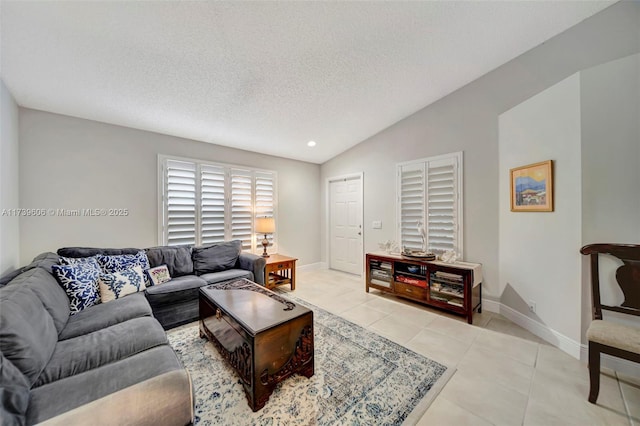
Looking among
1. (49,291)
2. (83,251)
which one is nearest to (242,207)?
(83,251)

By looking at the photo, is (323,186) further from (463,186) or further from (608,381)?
(608,381)

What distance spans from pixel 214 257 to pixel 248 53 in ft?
8.62

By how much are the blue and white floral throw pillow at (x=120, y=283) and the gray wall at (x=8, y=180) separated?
0.80 metres

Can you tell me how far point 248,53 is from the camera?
2.19m

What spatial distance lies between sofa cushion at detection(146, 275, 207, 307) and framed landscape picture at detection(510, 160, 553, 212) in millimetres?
3846

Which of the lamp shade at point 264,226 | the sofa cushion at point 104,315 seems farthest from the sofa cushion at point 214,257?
the sofa cushion at point 104,315

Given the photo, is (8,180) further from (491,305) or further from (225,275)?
(491,305)

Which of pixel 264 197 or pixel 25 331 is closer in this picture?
pixel 25 331

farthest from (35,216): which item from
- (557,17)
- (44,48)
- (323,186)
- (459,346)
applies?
(557,17)

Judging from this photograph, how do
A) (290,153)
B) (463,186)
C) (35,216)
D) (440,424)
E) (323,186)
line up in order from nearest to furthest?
(440,424) → (35,216) → (463,186) → (290,153) → (323,186)

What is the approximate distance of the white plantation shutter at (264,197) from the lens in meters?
4.43

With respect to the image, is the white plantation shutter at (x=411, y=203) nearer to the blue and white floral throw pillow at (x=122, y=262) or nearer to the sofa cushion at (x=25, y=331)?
the blue and white floral throw pillow at (x=122, y=262)

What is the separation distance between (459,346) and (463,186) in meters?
2.05

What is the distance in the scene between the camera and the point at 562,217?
7.22 ft
